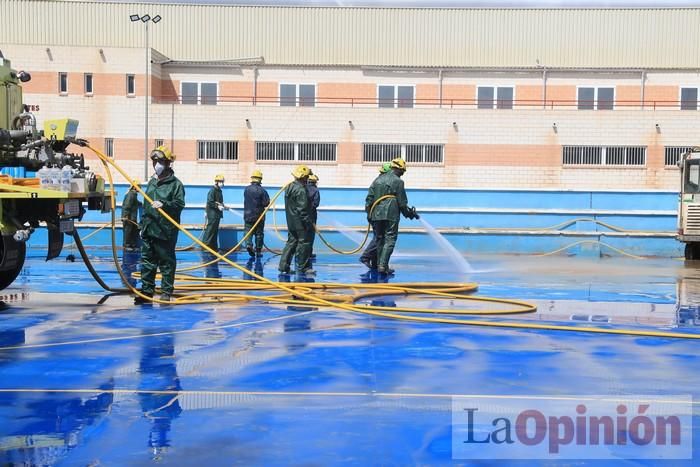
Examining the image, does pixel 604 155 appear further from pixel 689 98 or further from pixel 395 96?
pixel 395 96

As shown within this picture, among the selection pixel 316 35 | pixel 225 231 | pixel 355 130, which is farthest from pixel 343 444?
pixel 316 35

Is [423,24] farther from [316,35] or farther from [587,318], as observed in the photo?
[587,318]

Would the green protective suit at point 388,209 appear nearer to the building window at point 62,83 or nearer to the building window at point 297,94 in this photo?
the building window at point 297,94

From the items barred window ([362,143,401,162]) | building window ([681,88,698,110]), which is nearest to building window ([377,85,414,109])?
barred window ([362,143,401,162])

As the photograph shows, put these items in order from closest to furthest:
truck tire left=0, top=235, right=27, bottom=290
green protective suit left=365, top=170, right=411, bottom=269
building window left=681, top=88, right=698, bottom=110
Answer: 1. truck tire left=0, top=235, right=27, bottom=290
2. green protective suit left=365, top=170, right=411, bottom=269
3. building window left=681, top=88, right=698, bottom=110

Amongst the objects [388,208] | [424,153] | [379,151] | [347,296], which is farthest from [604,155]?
[347,296]

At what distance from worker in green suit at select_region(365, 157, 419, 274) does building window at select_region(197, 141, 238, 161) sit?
68.1ft

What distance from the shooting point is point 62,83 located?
3634 cm

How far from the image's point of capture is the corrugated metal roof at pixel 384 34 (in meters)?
39.6

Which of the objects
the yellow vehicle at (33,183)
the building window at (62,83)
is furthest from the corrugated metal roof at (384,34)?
the yellow vehicle at (33,183)

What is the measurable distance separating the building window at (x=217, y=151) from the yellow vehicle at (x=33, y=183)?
23485 millimetres

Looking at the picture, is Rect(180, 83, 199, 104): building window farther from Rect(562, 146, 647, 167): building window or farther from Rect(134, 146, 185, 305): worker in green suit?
Rect(134, 146, 185, 305): worker in green suit

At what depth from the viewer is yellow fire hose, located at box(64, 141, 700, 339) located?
1002 cm

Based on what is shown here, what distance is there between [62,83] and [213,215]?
17.8 metres
